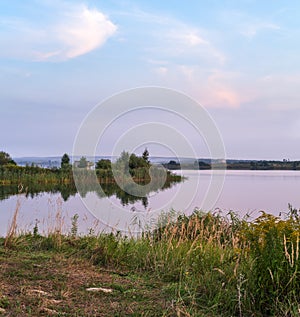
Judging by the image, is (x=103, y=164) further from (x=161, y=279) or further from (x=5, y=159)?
(x=161, y=279)

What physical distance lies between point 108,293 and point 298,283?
5.39ft

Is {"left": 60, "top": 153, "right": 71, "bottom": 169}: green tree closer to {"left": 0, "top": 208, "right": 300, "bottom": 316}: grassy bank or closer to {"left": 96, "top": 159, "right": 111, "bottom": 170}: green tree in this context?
{"left": 96, "top": 159, "right": 111, "bottom": 170}: green tree

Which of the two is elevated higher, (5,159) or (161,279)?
(5,159)

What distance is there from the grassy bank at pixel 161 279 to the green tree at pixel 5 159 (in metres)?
30.9

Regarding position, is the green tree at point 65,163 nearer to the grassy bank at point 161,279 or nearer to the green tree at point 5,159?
the green tree at point 5,159

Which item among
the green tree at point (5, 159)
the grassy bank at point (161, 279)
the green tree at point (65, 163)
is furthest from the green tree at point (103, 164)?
the grassy bank at point (161, 279)

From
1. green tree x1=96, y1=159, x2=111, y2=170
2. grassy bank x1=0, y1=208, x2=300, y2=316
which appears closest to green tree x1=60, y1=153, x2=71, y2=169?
green tree x1=96, y1=159, x2=111, y2=170

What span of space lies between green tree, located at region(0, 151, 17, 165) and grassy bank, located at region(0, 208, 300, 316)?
30.9 meters

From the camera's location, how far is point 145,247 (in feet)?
18.0

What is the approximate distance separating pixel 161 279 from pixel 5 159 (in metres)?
32.9

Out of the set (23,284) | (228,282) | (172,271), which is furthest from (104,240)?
(228,282)

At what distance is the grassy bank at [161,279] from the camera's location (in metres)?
3.23

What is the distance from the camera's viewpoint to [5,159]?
3481 cm

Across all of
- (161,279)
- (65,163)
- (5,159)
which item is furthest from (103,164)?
(161,279)
